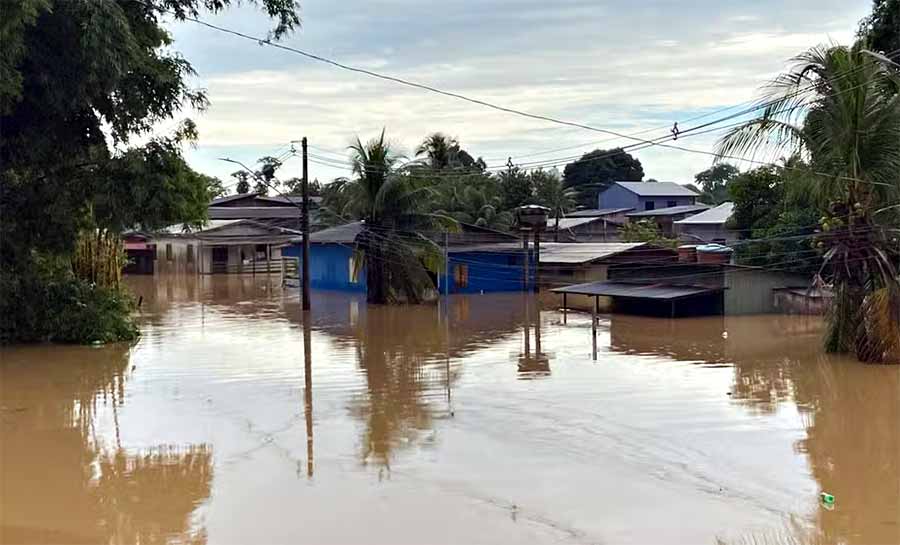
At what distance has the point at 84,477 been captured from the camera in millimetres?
10969

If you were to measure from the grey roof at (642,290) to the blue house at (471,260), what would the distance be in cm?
640

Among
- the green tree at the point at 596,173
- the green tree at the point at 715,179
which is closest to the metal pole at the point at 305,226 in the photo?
the green tree at the point at 596,173

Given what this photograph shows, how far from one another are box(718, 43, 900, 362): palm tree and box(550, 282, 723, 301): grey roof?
8567 mm

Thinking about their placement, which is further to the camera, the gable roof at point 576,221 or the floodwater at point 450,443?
the gable roof at point 576,221

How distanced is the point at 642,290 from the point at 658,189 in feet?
126

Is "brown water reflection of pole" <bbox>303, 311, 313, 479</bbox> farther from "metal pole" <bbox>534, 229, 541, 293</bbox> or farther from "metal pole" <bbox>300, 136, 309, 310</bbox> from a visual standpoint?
"metal pole" <bbox>534, 229, 541, 293</bbox>

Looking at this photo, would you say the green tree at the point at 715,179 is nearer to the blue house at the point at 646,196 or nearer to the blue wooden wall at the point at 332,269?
the blue house at the point at 646,196

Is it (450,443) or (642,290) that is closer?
(450,443)

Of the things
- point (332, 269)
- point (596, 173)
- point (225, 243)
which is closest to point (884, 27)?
point (332, 269)

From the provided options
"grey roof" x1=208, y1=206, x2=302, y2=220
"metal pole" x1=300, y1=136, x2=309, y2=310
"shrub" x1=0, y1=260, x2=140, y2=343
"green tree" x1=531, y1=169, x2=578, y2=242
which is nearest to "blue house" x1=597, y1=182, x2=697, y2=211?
"green tree" x1=531, y1=169, x2=578, y2=242

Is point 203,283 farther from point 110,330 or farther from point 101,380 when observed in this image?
point 101,380

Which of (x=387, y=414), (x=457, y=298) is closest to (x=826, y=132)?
(x=387, y=414)

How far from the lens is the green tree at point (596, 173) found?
71500mm

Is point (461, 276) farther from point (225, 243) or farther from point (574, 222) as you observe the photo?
point (225, 243)
